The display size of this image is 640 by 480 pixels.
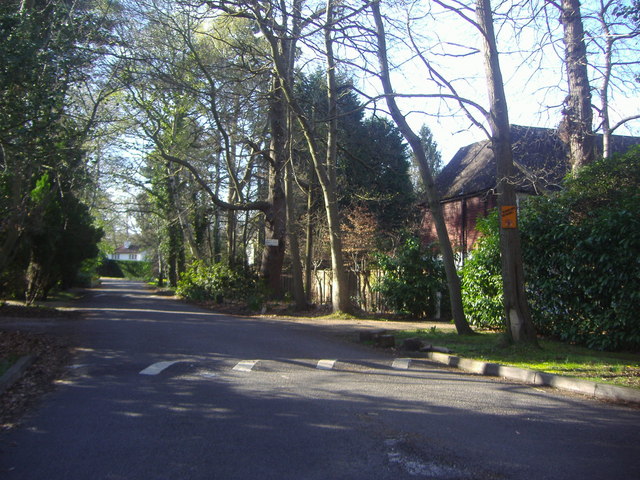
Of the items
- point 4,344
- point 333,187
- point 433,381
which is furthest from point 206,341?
point 333,187

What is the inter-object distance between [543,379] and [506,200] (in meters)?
4.01

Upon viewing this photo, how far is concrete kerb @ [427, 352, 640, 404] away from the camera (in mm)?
7359

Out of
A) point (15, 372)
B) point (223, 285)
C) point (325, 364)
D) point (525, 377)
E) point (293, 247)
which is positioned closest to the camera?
point (15, 372)

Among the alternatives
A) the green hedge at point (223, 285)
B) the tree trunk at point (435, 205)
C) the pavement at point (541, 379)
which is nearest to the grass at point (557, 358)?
the pavement at point (541, 379)

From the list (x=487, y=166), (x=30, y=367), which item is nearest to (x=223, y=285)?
(x=487, y=166)

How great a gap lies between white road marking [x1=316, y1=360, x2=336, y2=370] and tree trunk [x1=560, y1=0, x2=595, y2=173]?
9.01m

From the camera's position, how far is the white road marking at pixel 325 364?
9.38 metres

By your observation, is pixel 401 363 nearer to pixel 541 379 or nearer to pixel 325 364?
pixel 325 364

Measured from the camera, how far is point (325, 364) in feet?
31.8

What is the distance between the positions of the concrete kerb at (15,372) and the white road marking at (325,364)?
4394 mm

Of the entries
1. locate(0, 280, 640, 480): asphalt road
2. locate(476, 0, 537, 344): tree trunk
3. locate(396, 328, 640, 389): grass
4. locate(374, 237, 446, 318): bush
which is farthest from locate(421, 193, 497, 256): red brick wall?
locate(0, 280, 640, 480): asphalt road

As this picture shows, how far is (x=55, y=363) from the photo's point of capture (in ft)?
31.1

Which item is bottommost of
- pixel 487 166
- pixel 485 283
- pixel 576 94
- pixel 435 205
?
pixel 485 283

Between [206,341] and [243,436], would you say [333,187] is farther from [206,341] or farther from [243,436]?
[243,436]
